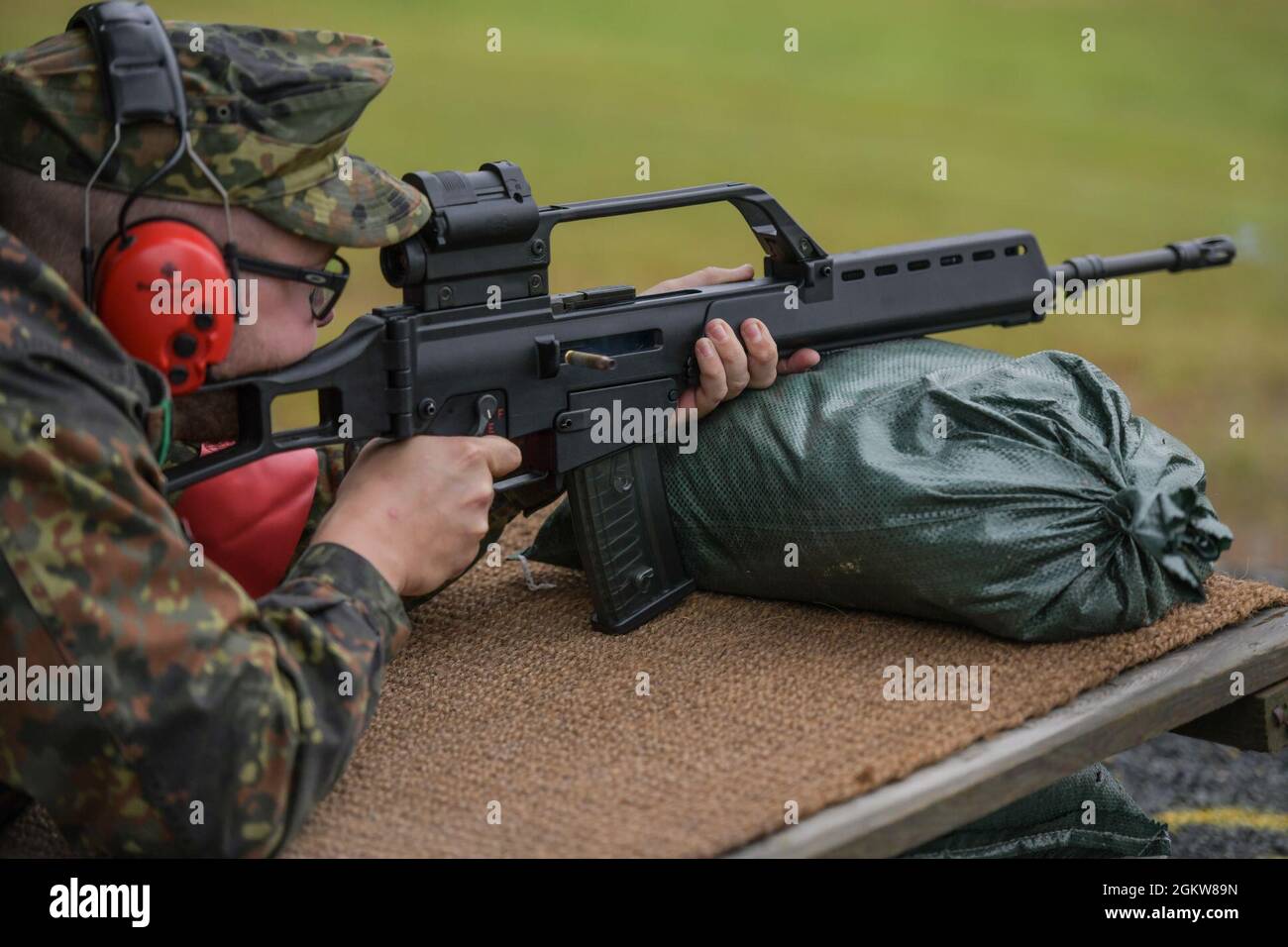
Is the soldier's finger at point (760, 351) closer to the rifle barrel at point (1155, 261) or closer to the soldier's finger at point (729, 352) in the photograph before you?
the soldier's finger at point (729, 352)

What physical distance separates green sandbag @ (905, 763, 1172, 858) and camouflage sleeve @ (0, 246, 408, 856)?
3.36ft

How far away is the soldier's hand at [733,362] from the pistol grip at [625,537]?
126 millimetres

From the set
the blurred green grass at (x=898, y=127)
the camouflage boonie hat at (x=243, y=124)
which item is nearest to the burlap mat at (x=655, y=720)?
the camouflage boonie hat at (x=243, y=124)

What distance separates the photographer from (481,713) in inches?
81.0

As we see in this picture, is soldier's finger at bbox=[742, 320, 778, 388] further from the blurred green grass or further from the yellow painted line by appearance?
the blurred green grass

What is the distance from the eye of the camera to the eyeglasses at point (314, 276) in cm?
175

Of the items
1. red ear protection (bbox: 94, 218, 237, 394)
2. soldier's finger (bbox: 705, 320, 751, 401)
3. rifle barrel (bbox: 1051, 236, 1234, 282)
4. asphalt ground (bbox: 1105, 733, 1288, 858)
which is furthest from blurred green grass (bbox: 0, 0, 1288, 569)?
Result: red ear protection (bbox: 94, 218, 237, 394)

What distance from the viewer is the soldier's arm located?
1.48 metres

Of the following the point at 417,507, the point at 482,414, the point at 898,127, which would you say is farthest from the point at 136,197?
the point at 898,127

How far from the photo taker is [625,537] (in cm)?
233

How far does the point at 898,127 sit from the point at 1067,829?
22.6ft

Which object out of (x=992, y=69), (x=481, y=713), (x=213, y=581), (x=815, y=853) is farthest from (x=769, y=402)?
(x=992, y=69)

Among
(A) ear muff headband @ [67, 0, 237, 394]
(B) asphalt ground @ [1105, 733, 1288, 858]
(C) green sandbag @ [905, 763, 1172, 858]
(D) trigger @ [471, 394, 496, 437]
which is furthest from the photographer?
(B) asphalt ground @ [1105, 733, 1288, 858]

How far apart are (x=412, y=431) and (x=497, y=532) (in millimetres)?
527
